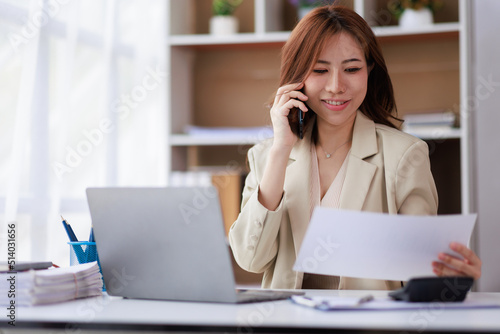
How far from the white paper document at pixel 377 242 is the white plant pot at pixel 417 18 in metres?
1.89

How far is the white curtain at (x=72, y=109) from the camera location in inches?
87.0

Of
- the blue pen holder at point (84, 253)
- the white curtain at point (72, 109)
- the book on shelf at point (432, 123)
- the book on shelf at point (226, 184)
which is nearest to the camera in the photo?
the blue pen holder at point (84, 253)

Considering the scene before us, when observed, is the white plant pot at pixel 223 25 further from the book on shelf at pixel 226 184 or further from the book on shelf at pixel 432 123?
the book on shelf at pixel 432 123

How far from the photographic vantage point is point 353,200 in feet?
5.83

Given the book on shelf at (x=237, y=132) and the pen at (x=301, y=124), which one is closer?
the pen at (x=301, y=124)

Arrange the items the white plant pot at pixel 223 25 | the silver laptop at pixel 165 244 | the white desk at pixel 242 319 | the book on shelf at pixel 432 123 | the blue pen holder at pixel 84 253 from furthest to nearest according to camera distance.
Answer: the white plant pot at pixel 223 25 < the book on shelf at pixel 432 123 < the blue pen holder at pixel 84 253 < the silver laptop at pixel 165 244 < the white desk at pixel 242 319

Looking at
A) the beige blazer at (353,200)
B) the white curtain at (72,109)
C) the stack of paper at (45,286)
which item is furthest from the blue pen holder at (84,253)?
the white curtain at (72,109)

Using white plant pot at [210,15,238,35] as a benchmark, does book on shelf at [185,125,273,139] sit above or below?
below

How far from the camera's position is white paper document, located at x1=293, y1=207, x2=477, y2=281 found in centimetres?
119

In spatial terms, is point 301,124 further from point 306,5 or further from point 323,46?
point 306,5

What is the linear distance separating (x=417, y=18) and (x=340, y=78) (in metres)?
1.28

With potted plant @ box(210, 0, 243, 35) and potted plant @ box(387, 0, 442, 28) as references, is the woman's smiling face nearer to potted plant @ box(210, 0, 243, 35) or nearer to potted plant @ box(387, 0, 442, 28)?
potted plant @ box(387, 0, 442, 28)

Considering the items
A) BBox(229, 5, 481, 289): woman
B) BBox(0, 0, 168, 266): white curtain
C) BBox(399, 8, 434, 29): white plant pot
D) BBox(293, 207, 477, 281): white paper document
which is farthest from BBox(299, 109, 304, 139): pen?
BBox(399, 8, 434, 29): white plant pot

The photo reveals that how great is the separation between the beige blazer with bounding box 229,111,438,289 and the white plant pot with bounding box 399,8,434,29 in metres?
1.22
